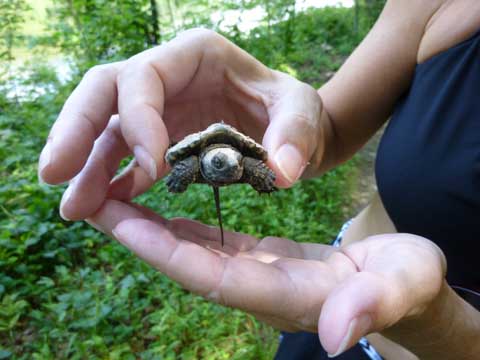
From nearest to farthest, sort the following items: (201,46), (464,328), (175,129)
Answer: (464,328) → (201,46) → (175,129)

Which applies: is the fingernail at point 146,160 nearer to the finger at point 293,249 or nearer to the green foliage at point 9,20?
the finger at point 293,249

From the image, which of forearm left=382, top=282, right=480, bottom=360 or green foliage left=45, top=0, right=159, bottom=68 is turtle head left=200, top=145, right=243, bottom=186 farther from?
green foliage left=45, top=0, right=159, bottom=68

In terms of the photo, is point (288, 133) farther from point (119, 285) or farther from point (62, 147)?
point (119, 285)

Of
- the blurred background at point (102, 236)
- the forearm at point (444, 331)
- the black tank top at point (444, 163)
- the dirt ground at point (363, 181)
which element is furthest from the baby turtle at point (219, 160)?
the dirt ground at point (363, 181)

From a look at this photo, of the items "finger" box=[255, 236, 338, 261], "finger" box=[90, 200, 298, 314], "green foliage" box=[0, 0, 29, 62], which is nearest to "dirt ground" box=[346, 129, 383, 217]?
"finger" box=[255, 236, 338, 261]

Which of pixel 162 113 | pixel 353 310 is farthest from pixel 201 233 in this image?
pixel 353 310

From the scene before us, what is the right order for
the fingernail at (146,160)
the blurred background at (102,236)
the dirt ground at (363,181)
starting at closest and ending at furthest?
the fingernail at (146,160)
the blurred background at (102,236)
the dirt ground at (363,181)

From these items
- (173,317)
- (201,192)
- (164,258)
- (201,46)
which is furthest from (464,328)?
(201,192)
